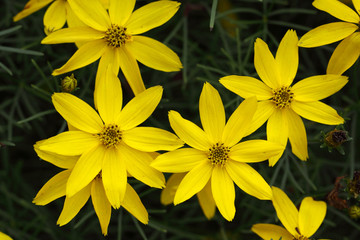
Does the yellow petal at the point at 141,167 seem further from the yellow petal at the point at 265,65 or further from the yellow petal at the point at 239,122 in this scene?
the yellow petal at the point at 265,65

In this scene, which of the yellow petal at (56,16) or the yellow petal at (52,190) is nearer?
the yellow petal at (52,190)

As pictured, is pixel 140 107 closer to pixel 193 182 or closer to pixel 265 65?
pixel 193 182

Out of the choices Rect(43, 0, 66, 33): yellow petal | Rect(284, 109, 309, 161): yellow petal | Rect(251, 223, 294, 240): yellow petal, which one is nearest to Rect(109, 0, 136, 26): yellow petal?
Rect(43, 0, 66, 33): yellow petal

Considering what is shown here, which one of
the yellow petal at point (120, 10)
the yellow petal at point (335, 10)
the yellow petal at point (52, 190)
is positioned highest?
the yellow petal at point (335, 10)

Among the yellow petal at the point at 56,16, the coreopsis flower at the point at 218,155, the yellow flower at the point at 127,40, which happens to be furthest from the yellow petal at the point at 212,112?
the yellow petal at the point at 56,16

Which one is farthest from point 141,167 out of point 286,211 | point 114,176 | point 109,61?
point 286,211

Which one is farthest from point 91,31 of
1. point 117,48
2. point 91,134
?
point 91,134

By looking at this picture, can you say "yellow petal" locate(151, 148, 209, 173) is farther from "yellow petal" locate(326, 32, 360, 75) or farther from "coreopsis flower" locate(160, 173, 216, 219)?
"yellow petal" locate(326, 32, 360, 75)
